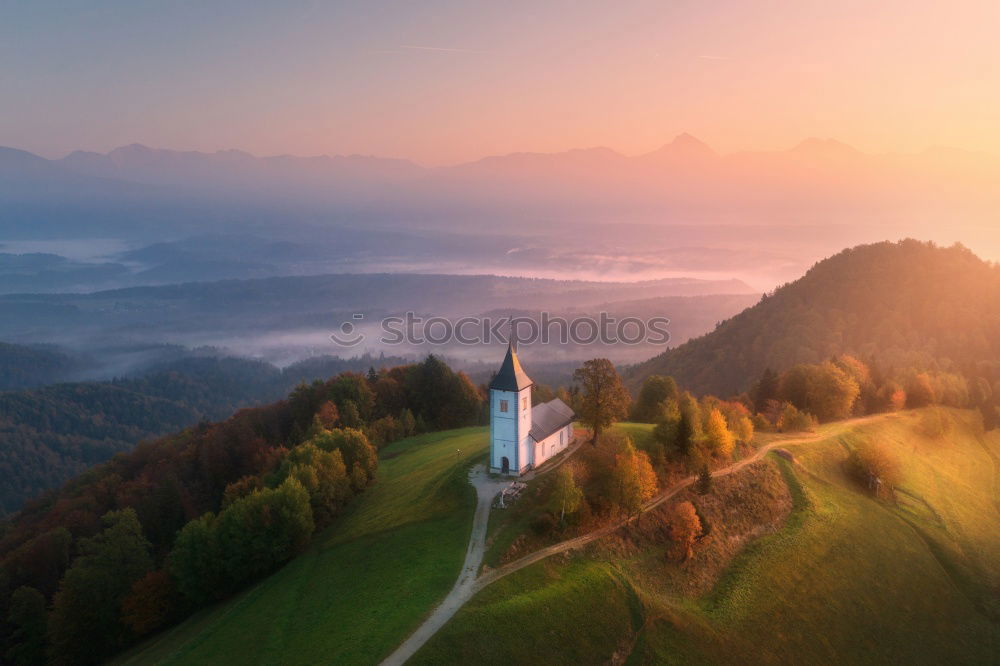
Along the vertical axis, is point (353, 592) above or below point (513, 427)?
below

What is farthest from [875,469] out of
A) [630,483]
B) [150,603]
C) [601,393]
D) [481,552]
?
[150,603]

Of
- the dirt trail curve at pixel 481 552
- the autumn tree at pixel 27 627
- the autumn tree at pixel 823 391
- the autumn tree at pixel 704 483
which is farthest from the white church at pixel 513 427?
the autumn tree at pixel 27 627

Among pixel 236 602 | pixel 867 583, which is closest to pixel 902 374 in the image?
pixel 867 583

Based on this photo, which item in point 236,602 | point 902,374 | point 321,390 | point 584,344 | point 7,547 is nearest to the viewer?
point 236,602

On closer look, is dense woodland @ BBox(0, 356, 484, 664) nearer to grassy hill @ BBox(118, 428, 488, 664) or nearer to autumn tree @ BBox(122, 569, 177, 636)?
autumn tree @ BBox(122, 569, 177, 636)

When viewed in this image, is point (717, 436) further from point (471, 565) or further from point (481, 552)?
point (471, 565)

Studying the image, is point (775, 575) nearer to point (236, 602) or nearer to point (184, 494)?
point (236, 602)

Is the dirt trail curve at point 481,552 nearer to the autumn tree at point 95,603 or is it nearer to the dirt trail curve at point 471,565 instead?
the dirt trail curve at point 471,565
